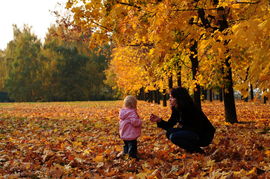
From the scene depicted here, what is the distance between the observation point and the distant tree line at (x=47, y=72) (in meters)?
55.4

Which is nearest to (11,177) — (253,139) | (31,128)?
(253,139)

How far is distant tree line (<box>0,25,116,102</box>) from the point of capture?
182 ft

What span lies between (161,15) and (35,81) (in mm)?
51445

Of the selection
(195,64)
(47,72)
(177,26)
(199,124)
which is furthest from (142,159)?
(47,72)

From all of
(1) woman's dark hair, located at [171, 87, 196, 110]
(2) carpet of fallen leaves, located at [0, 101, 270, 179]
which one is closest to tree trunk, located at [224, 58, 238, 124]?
(2) carpet of fallen leaves, located at [0, 101, 270, 179]

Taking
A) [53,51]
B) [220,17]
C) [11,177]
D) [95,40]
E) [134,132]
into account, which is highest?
[53,51]

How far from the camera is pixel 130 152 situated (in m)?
5.62

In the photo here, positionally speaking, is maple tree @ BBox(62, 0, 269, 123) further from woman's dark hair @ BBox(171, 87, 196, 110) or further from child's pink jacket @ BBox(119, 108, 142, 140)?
child's pink jacket @ BBox(119, 108, 142, 140)

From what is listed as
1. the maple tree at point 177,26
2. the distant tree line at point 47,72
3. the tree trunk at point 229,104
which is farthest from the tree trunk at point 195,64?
the distant tree line at point 47,72

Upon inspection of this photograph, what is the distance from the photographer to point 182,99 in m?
5.36

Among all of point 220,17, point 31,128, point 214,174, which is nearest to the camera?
point 214,174

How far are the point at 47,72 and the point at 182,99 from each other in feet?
174

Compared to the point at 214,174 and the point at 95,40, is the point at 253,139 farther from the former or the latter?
the point at 95,40

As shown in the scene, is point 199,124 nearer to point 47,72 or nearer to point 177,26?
point 177,26
